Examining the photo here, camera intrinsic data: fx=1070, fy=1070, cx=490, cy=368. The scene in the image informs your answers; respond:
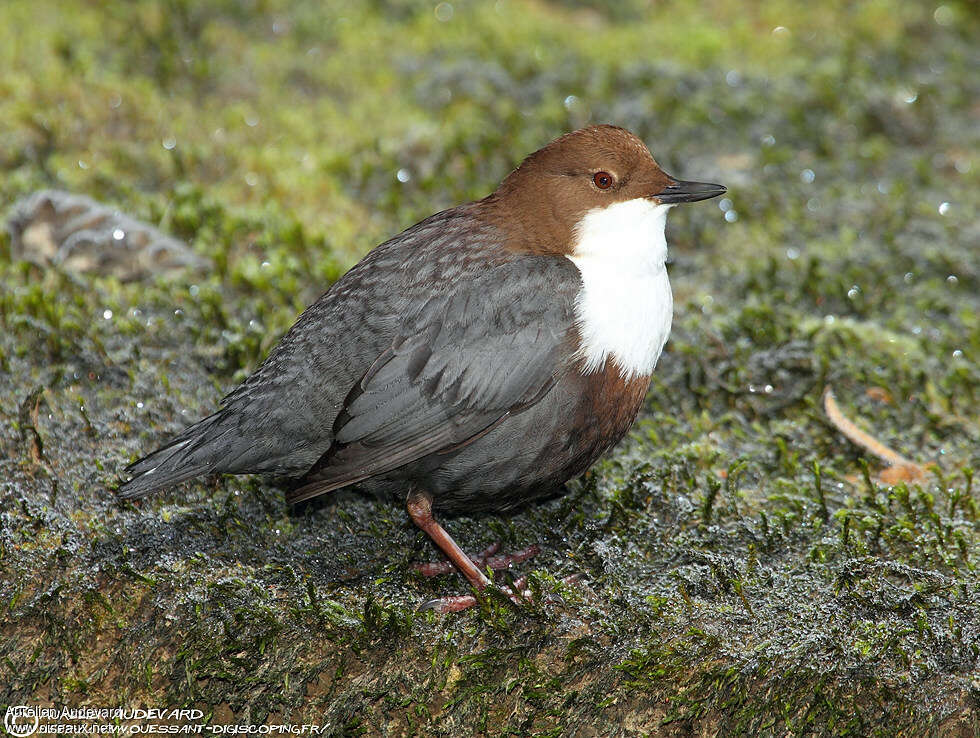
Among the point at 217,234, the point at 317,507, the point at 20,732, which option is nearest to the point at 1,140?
the point at 217,234

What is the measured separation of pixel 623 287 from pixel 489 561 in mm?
1055

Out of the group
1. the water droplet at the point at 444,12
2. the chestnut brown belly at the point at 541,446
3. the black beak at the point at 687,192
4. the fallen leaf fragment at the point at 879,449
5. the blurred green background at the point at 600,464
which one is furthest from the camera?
the water droplet at the point at 444,12

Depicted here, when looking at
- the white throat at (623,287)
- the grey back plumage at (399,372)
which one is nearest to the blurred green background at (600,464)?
the grey back plumage at (399,372)

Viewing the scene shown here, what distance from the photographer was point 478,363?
336cm

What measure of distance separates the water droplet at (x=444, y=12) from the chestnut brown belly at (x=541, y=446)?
4575 mm

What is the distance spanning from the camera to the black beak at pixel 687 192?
359cm

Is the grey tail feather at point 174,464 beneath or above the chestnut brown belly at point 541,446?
above

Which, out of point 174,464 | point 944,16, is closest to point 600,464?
point 174,464

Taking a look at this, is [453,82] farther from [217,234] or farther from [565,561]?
[565,561]

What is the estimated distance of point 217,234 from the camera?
528 cm

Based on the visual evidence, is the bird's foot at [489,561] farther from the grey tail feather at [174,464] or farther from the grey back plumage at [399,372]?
A: the grey tail feather at [174,464]

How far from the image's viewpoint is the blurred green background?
327cm

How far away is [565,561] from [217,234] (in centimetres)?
263

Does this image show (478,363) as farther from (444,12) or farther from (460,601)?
(444,12)
